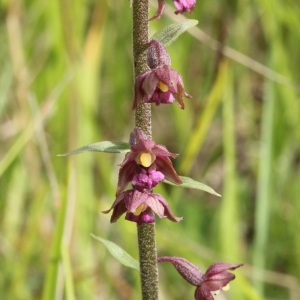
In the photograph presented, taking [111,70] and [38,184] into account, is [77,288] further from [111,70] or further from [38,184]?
[111,70]

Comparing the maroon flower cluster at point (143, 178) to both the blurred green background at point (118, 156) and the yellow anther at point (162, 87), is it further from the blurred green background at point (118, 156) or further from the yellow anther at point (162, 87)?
the blurred green background at point (118, 156)

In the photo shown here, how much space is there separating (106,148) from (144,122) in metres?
0.15

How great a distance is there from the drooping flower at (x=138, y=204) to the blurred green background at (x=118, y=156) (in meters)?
0.58

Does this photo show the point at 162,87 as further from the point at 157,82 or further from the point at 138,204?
the point at 138,204

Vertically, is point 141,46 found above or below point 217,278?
above

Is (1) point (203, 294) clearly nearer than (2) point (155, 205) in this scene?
No

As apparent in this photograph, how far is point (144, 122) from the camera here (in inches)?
74.7

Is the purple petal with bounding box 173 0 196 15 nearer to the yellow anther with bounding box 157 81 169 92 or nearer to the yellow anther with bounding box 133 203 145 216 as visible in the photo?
the yellow anther with bounding box 157 81 169 92

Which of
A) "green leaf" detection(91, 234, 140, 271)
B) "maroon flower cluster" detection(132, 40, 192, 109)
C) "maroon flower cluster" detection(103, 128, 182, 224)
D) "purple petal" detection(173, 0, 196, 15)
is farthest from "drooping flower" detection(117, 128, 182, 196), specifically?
"purple petal" detection(173, 0, 196, 15)

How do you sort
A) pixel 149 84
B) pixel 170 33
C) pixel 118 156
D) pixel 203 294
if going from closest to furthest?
pixel 149 84, pixel 170 33, pixel 203 294, pixel 118 156

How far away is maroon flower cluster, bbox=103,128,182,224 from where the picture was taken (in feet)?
5.99

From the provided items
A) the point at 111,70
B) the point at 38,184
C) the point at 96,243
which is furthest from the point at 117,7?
the point at 96,243

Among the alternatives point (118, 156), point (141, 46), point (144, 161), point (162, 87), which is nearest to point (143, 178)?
point (144, 161)

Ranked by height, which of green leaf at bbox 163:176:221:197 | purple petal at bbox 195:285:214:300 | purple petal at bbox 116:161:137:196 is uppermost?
purple petal at bbox 116:161:137:196
